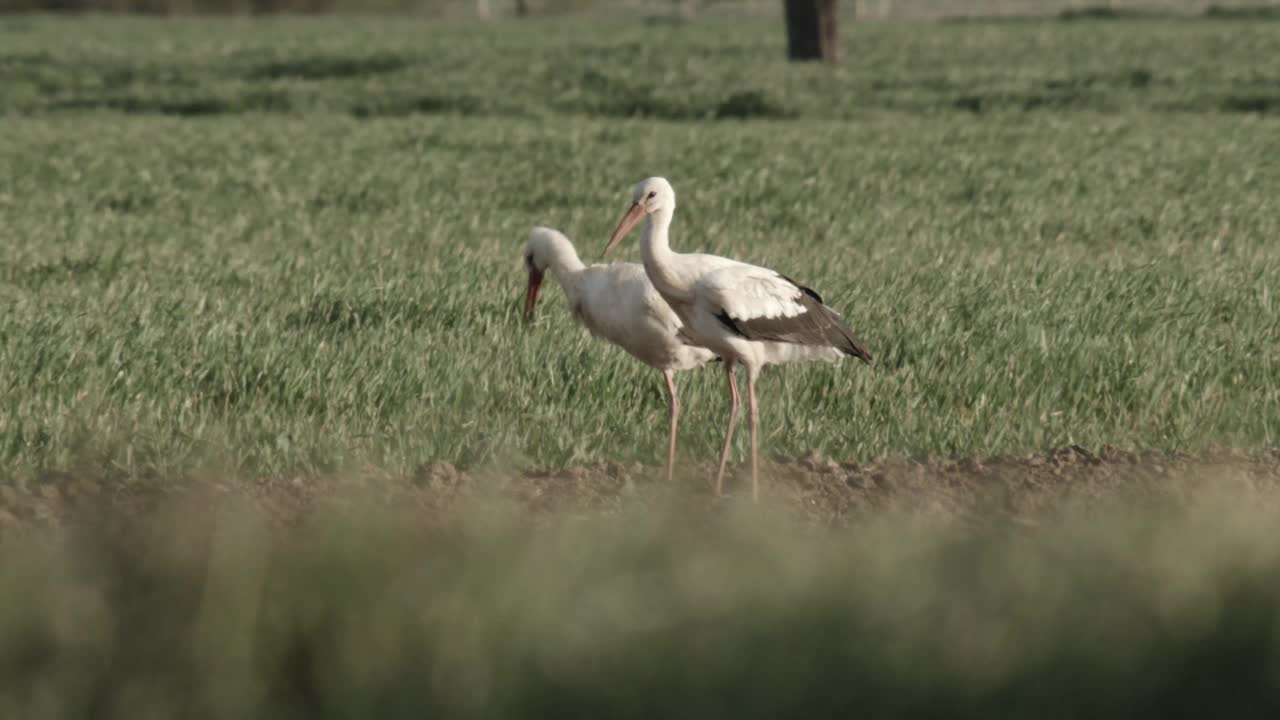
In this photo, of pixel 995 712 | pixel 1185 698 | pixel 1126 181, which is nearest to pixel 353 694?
pixel 995 712

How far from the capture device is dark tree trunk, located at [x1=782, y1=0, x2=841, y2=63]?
124 ft

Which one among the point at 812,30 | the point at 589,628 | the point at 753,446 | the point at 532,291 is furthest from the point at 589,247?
the point at 812,30

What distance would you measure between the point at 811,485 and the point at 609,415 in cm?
159

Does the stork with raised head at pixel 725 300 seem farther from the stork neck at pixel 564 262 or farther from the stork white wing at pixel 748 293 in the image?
the stork neck at pixel 564 262

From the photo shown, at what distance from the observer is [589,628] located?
2.60 meters

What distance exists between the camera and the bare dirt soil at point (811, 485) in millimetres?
6480

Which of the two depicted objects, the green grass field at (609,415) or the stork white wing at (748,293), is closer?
the green grass field at (609,415)

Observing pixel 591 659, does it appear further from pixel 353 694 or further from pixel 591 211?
pixel 591 211

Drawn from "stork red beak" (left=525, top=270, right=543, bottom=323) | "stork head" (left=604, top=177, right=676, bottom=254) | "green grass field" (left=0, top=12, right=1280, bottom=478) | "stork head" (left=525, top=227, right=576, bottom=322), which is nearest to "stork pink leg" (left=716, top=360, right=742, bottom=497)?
"green grass field" (left=0, top=12, right=1280, bottom=478)

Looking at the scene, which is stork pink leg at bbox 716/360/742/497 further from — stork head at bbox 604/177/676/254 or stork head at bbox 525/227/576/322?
stork head at bbox 525/227/576/322

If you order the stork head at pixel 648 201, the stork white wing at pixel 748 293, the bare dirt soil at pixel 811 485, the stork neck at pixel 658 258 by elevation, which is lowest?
the bare dirt soil at pixel 811 485

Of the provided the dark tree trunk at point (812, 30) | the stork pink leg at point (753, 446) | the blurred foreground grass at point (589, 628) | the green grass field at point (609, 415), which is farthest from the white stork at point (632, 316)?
the dark tree trunk at point (812, 30)

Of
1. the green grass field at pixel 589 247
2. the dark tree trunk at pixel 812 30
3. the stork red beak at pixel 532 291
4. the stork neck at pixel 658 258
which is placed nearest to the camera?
the stork neck at pixel 658 258

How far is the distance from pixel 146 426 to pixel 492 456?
1.57 m
